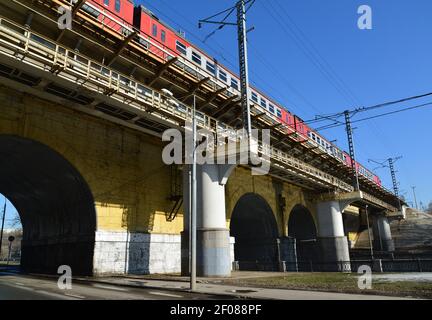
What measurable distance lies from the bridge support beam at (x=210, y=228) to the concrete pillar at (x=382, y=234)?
204 ft

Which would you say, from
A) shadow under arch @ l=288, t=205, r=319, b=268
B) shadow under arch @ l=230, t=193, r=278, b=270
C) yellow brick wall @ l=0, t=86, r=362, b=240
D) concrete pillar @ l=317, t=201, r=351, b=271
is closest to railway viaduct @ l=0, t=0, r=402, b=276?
yellow brick wall @ l=0, t=86, r=362, b=240

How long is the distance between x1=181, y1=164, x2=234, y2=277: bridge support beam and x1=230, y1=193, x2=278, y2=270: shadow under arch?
13.5m

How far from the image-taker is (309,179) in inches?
1575

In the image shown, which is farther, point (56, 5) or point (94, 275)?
point (94, 275)

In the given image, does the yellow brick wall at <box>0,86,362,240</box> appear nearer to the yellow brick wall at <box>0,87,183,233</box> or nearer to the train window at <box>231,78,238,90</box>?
the yellow brick wall at <box>0,87,183,233</box>

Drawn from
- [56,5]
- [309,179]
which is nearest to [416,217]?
[309,179]

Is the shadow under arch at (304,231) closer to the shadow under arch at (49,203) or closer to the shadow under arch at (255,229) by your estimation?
the shadow under arch at (255,229)

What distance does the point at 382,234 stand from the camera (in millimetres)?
75625

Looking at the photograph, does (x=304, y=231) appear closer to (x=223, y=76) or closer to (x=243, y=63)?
(x=223, y=76)

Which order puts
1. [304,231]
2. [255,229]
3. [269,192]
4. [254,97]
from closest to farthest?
[254,97] → [269,192] → [255,229] → [304,231]

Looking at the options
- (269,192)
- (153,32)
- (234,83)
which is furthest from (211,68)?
(269,192)

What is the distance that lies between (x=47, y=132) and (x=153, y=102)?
6.95 metres

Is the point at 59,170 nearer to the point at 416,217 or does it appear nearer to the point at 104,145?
the point at 104,145

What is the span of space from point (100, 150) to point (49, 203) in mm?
7957
